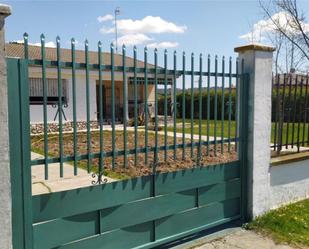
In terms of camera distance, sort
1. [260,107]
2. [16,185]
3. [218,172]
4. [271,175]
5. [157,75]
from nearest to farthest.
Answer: [16,185] → [157,75] → [218,172] → [260,107] → [271,175]

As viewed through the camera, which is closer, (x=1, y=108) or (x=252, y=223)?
(x=1, y=108)

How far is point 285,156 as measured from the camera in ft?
18.0

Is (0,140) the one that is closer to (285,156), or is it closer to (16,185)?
(16,185)

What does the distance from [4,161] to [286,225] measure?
3.64 metres

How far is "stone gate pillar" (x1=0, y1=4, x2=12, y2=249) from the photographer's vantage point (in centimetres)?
265

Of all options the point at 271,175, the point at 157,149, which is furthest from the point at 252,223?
the point at 157,149

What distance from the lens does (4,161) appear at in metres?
2.71

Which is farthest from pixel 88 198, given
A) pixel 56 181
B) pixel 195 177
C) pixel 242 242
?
pixel 56 181

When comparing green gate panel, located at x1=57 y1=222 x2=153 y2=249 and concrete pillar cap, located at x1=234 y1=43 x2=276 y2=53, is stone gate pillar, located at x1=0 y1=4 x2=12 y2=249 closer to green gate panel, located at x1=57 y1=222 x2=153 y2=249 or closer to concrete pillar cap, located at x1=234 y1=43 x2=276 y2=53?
green gate panel, located at x1=57 y1=222 x2=153 y2=249

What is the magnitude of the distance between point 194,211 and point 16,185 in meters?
2.18

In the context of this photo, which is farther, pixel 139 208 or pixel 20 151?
pixel 139 208

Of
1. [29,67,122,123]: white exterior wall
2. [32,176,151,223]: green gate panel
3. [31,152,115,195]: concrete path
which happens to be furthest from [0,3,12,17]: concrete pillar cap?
→ [31,152,115,195]: concrete path

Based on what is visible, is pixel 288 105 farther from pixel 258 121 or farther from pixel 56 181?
pixel 56 181

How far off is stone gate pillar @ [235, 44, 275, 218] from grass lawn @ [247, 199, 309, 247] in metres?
0.18
